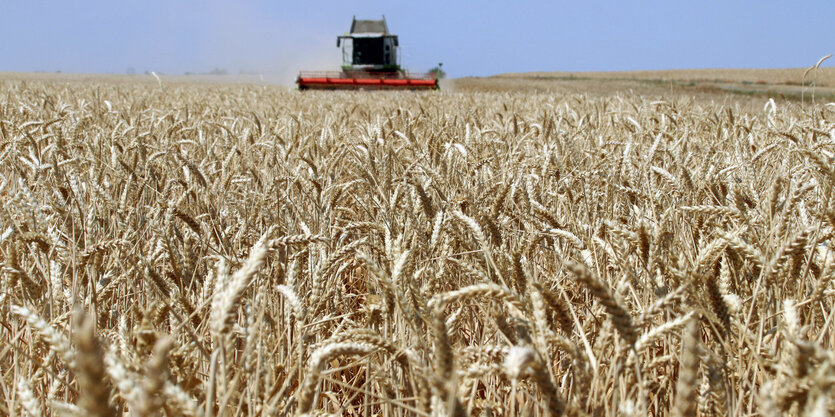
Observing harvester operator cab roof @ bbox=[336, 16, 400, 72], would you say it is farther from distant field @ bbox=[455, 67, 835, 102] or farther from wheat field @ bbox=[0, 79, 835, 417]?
wheat field @ bbox=[0, 79, 835, 417]

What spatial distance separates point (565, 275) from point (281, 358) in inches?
35.3

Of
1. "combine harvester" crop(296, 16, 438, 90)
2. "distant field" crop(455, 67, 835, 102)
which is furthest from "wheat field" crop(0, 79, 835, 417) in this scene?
"combine harvester" crop(296, 16, 438, 90)

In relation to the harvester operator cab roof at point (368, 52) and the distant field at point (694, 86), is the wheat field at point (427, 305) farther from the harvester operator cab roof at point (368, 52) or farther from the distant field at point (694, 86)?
the harvester operator cab roof at point (368, 52)

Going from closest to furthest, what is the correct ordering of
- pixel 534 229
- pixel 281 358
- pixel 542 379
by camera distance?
pixel 542 379 → pixel 281 358 → pixel 534 229

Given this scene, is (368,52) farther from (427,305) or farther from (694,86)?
(427,305)

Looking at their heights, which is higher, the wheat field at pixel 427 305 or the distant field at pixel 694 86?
the distant field at pixel 694 86

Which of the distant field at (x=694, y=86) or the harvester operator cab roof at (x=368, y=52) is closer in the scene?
the distant field at (x=694, y=86)

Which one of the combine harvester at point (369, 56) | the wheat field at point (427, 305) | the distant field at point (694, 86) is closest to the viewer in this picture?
the wheat field at point (427, 305)

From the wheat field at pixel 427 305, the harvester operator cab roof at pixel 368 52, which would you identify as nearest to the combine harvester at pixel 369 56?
the harvester operator cab roof at pixel 368 52

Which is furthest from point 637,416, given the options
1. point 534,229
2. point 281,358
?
point 534,229

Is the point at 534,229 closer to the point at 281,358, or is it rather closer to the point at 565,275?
the point at 565,275

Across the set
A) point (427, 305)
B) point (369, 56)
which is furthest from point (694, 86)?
point (427, 305)

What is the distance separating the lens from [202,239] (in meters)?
1.65

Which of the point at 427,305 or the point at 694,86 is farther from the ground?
the point at 694,86
